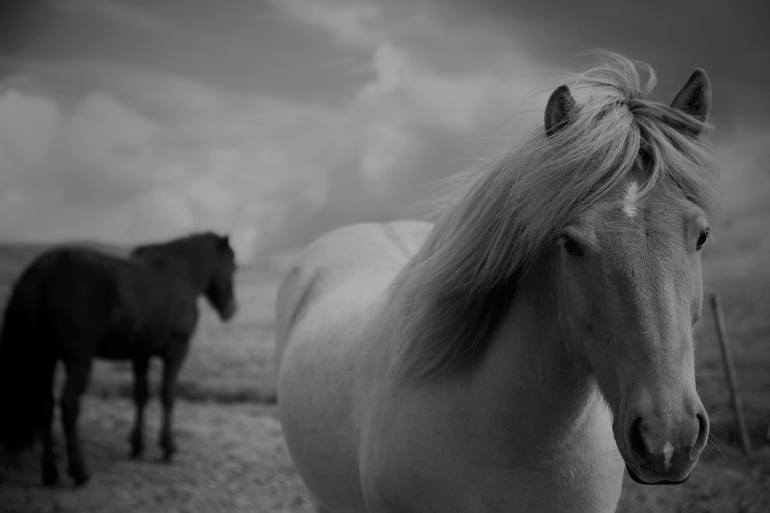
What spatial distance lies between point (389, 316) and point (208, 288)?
263 inches

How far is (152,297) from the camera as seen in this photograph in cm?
684

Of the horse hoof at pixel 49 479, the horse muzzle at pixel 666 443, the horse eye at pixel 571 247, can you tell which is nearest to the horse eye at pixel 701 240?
the horse eye at pixel 571 247

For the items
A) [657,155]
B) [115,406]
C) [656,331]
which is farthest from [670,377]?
[115,406]

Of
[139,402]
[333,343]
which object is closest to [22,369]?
[139,402]

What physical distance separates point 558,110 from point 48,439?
6.04 m

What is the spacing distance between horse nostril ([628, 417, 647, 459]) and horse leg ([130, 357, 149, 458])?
655cm

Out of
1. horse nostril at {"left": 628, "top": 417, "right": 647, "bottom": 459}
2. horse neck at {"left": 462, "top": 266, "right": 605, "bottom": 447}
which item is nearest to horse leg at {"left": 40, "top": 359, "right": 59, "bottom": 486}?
horse neck at {"left": 462, "top": 266, "right": 605, "bottom": 447}

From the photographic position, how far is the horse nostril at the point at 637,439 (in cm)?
127

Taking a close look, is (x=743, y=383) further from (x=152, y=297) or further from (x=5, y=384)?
(x=5, y=384)

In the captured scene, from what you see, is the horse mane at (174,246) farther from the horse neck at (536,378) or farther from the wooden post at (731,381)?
the horse neck at (536,378)

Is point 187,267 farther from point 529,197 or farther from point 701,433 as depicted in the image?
point 701,433

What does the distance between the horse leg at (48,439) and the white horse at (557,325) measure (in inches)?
192

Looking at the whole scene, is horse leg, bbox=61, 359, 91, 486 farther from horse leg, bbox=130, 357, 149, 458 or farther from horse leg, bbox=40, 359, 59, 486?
horse leg, bbox=130, 357, 149, 458

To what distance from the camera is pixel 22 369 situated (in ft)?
19.1
